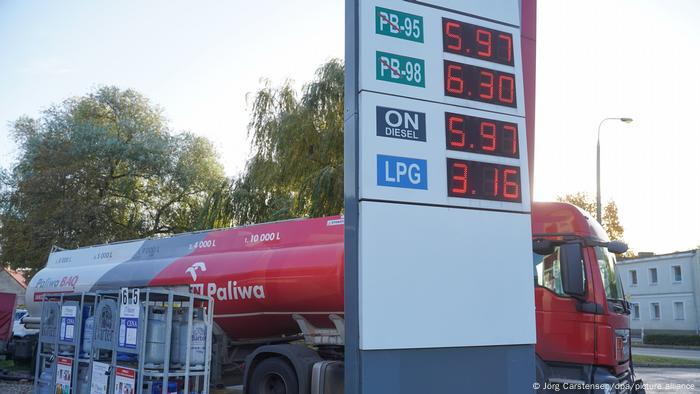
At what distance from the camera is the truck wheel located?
29.4 feet

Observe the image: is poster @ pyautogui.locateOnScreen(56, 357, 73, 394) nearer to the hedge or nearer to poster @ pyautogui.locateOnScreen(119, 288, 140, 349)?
poster @ pyautogui.locateOnScreen(119, 288, 140, 349)

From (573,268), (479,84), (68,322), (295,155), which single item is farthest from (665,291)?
(68,322)

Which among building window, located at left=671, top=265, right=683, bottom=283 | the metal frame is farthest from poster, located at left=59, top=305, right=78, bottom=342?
building window, located at left=671, top=265, right=683, bottom=283

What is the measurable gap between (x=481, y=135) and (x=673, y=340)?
39.4 metres

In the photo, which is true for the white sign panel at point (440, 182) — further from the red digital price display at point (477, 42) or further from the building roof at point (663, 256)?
the building roof at point (663, 256)

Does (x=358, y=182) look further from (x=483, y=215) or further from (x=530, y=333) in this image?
(x=530, y=333)

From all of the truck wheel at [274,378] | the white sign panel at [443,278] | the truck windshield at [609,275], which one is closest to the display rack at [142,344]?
the truck wheel at [274,378]

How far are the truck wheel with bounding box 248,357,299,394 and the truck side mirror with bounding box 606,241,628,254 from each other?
4.84 m

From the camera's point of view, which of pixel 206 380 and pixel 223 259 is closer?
pixel 206 380

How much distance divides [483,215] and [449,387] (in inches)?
71.3

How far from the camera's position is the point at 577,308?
848cm

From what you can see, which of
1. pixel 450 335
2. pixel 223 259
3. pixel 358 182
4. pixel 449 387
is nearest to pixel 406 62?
pixel 358 182

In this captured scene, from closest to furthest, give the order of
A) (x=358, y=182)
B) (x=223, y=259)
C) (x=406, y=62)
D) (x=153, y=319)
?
(x=358, y=182) → (x=406, y=62) → (x=153, y=319) → (x=223, y=259)

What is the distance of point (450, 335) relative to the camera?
6.36 metres
